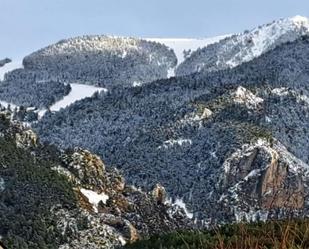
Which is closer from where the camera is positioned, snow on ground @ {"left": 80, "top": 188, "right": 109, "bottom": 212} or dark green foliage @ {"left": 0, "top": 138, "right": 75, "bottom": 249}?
dark green foliage @ {"left": 0, "top": 138, "right": 75, "bottom": 249}

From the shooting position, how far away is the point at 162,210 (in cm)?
13675

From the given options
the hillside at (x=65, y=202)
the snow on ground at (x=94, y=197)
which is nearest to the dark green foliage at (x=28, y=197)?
the hillside at (x=65, y=202)

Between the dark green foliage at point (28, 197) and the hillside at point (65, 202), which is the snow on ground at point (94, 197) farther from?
the dark green foliage at point (28, 197)

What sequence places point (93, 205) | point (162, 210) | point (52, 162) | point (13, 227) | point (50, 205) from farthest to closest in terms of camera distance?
point (162, 210) < point (52, 162) < point (93, 205) < point (50, 205) < point (13, 227)

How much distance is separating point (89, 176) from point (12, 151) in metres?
14.3

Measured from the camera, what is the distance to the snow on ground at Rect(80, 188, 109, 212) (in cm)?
12003

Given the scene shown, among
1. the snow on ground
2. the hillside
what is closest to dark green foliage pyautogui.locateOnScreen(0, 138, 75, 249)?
the hillside

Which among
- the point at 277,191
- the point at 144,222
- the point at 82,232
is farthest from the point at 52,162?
the point at 277,191

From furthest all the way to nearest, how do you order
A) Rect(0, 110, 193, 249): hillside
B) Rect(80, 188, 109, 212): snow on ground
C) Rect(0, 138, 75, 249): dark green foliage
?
Rect(80, 188, 109, 212): snow on ground < Rect(0, 110, 193, 249): hillside < Rect(0, 138, 75, 249): dark green foliage

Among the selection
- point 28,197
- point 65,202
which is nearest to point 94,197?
point 65,202

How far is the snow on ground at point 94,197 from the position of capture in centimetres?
12003

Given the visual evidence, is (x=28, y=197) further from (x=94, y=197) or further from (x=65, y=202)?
(x=94, y=197)

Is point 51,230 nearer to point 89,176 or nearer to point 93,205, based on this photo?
point 93,205

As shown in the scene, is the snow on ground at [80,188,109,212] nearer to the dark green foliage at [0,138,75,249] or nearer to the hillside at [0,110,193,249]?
the hillside at [0,110,193,249]
